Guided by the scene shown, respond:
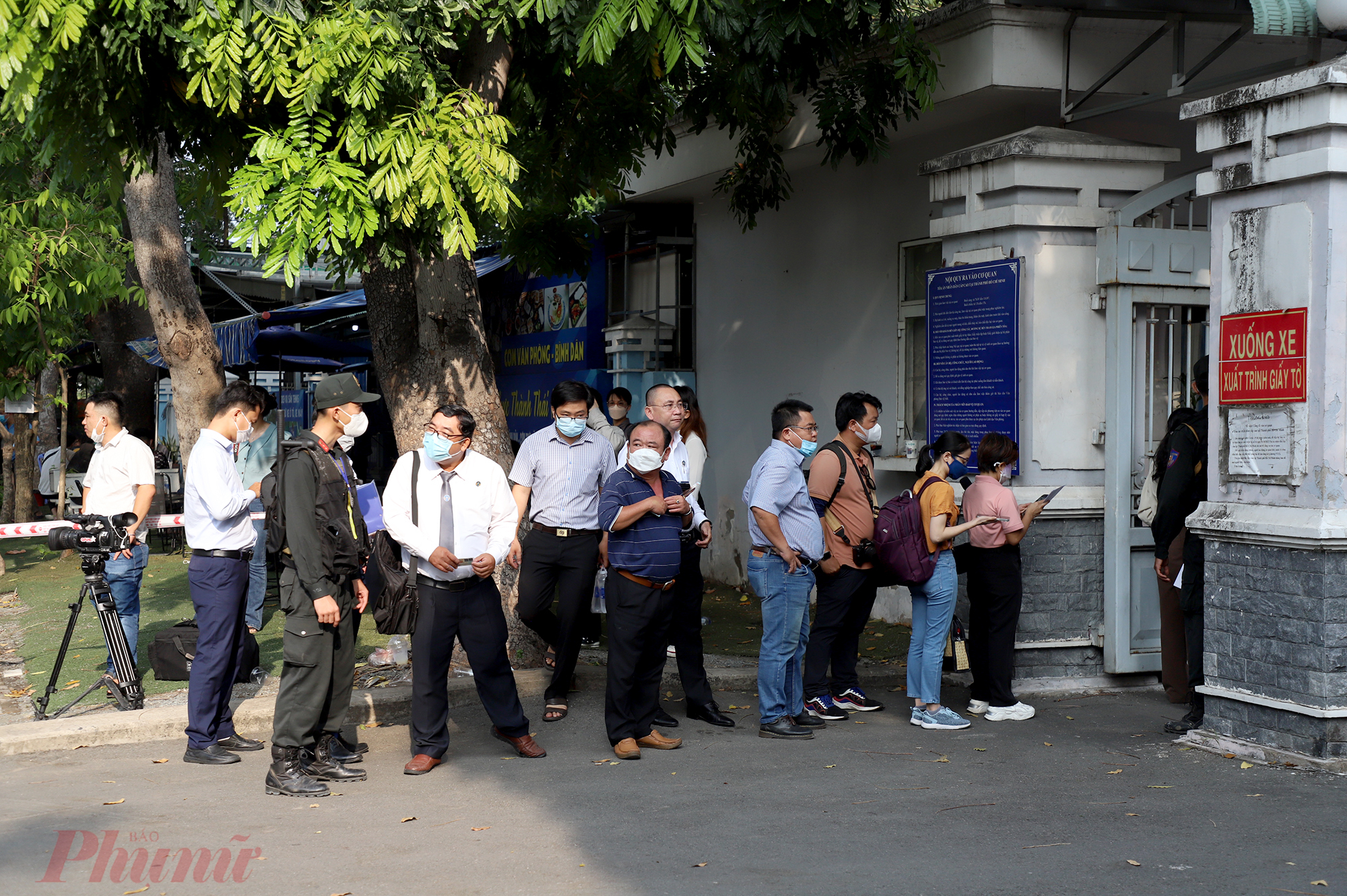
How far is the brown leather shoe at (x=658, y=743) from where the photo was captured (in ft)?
21.3

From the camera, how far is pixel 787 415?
6.69 m

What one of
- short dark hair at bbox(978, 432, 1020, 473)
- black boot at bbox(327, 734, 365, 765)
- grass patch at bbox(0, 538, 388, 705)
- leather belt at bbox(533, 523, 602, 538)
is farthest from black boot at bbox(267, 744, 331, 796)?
short dark hair at bbox(978, 432, 1020, 473)

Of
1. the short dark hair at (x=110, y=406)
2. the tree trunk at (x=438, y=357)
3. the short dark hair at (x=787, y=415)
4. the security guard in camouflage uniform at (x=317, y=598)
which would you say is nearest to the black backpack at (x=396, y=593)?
the security guard in camouflage uniform at (x=317, y=598)

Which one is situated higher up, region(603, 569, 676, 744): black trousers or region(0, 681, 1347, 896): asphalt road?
region(603, 569, 676, 744): black trousers

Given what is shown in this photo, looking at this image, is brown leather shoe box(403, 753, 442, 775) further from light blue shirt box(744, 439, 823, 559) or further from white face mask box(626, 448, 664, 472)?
light blue shirt box(744, 439, 823, 559)

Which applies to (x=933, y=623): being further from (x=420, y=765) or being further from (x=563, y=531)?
(x=420, y=765)

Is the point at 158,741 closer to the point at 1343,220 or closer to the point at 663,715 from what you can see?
the point at 663,715

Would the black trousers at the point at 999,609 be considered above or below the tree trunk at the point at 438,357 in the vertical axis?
below

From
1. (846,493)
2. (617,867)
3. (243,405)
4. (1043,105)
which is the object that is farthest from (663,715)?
(1043,105)

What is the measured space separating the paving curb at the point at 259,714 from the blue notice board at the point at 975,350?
1832 mm

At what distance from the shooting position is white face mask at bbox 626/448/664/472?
6.27 metres

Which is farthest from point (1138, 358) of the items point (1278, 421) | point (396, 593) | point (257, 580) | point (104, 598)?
point (104, 598)

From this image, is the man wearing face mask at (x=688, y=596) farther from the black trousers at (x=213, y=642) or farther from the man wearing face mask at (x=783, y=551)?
the black trousers at (x=213, y=642)

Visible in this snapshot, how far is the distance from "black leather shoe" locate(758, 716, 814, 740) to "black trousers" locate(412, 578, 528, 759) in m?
1.55
